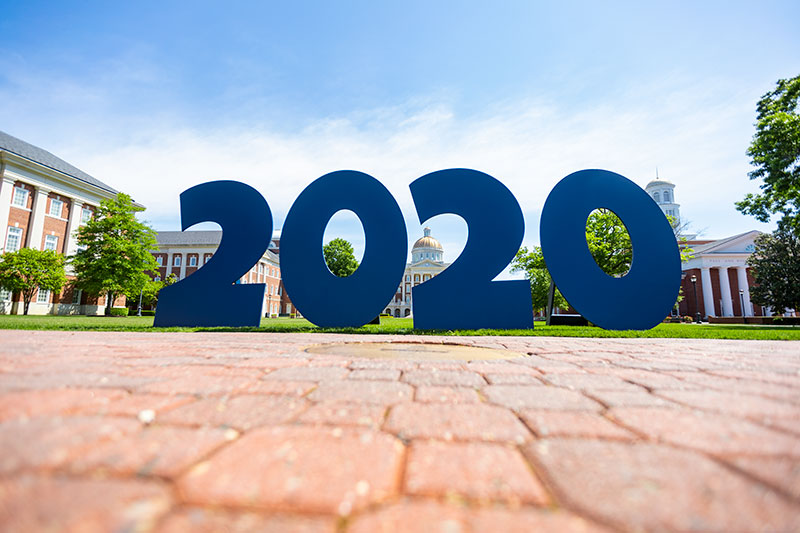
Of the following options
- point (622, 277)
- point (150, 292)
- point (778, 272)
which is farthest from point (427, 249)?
point (622, 277)

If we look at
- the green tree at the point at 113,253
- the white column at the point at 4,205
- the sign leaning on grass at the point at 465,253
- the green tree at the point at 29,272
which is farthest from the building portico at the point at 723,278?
the white column at the point at 4,205

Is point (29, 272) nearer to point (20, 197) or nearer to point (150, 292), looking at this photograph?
point (20, 197)

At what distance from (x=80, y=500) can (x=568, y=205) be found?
31.1ft

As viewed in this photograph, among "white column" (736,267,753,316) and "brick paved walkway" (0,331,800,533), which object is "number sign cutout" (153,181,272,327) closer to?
"brick paved walkway" (0,331,800,533)

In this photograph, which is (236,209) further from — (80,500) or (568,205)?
(80,500)

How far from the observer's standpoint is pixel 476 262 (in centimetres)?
841

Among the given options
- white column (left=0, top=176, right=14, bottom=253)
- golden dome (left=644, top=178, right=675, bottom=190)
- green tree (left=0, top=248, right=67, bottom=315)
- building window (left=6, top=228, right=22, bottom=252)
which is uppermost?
golden dome (left=644, top=178, right=675, bottom=190)

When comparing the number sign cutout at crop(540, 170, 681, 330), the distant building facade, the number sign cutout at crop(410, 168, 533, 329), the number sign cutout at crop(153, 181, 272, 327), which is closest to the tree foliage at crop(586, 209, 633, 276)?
the number sign cutout at crop(540, 170, 681, 330)

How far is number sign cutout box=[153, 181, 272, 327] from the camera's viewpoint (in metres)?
9.02

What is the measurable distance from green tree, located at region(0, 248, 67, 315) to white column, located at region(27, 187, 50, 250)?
8.45 feet

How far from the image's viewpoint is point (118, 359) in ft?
10.0

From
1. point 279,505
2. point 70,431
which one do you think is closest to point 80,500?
point 279,505

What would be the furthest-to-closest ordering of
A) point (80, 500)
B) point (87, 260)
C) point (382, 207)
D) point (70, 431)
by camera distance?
point (87, 260), point (382, 207), point (70, 431), point (80, 500)

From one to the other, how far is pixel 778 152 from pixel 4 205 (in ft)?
152
